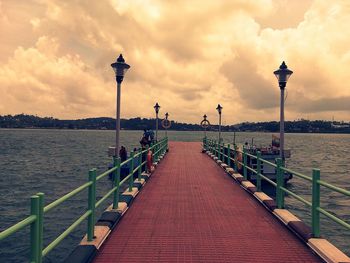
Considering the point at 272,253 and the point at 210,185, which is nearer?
the point at 272,253

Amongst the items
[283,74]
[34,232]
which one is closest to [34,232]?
[34,232]

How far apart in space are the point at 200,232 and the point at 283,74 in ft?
24.6

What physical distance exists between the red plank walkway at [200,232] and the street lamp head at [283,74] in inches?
170

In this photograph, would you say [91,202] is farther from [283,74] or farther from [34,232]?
[283,74]

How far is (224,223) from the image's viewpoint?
7.62 metres

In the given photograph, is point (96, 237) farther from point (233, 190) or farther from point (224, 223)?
point (233, 190)

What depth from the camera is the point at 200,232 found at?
22.8 ft

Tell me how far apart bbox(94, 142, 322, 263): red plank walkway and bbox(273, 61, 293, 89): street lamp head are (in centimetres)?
433

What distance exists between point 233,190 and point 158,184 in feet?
9.95

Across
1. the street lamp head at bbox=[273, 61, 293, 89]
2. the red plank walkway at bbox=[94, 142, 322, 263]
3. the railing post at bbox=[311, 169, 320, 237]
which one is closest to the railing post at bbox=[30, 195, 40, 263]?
the red plank walkway at bbox=[94, 142, 322, 263]

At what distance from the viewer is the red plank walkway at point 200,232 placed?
5699 millimetres

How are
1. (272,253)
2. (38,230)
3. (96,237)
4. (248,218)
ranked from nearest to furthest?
(38,230), (272,253), (96,237), (248,218)

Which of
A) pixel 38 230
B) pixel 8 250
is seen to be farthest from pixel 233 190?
pixel 8 250

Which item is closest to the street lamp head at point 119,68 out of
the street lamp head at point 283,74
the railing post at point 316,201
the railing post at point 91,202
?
the street lamp head at point 283,74
